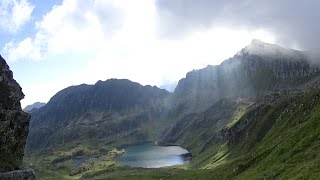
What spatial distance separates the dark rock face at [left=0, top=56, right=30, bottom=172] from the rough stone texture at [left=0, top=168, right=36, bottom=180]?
1.10 metres

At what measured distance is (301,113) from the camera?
11775cm

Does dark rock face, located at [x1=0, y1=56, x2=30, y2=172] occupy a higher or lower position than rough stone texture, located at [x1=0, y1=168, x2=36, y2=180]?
higher

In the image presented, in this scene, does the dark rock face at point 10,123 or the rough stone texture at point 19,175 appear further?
the dark rock face at point 10,123

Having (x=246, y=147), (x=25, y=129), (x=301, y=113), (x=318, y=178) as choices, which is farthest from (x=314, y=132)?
(x=246, y=147)

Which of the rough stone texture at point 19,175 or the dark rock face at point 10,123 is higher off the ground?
the dark rock face at point 10,123

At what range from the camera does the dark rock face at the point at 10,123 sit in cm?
3762

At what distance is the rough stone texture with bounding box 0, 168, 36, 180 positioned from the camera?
35666 millimetres

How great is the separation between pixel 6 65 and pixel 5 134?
7.37m

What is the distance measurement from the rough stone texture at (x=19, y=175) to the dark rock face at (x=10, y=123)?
3.62 ft

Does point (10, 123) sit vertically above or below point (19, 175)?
above

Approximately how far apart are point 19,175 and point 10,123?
17.6ft

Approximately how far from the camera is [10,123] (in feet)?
127

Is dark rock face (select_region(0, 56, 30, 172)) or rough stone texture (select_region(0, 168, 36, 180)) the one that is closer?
rough stone texture (select_region(0, 168, 36, 180))

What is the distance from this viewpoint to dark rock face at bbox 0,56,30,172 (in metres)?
37.6
